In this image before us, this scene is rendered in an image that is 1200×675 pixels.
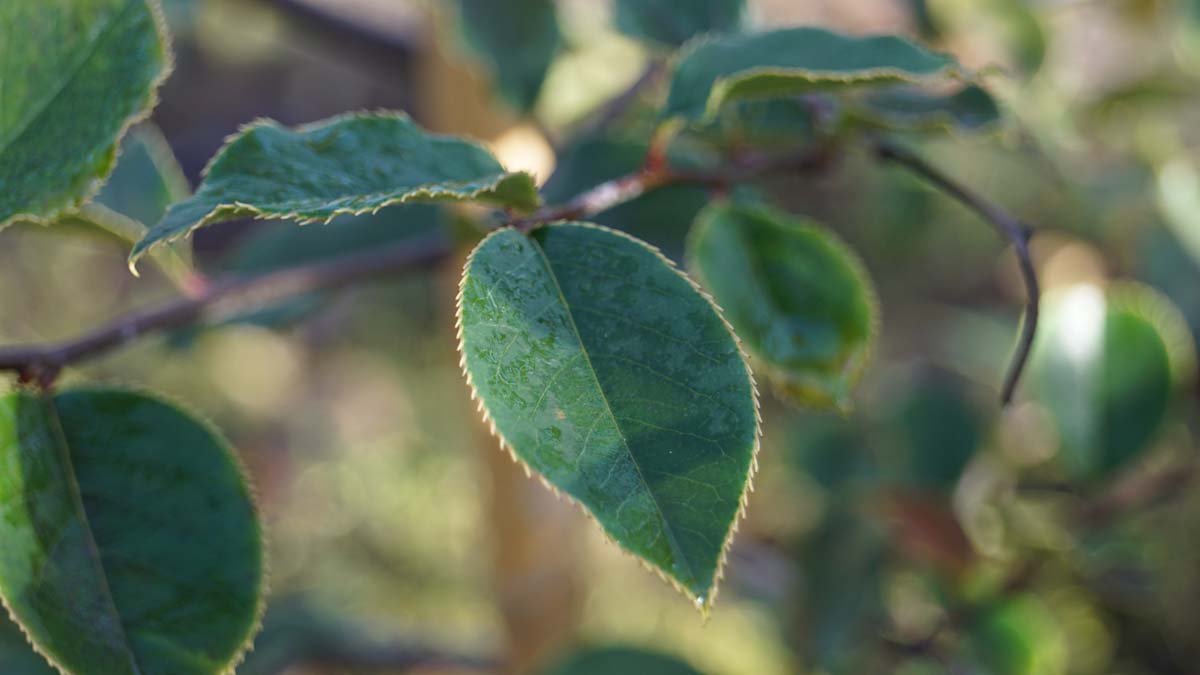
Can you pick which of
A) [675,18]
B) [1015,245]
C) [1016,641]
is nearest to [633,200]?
[675,18]

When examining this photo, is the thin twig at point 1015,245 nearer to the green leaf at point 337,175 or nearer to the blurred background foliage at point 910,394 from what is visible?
the blurred background foliage at point 910,394

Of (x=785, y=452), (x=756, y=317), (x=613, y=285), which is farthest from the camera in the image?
(x=785, y=452)

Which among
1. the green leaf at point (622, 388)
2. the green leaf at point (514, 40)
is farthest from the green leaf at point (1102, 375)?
the green leaf at point (622, 388)

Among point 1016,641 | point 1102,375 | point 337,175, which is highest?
point 337,175

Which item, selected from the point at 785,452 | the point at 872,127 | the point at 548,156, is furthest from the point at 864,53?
the point at 785,452

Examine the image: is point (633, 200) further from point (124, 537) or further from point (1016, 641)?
point (1016, 641)

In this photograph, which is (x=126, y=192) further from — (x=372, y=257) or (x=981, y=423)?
(x=981, y=423)
